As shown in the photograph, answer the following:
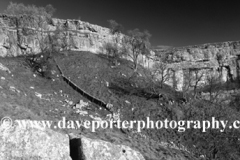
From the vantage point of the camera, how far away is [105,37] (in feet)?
170

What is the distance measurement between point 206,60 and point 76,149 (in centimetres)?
7581

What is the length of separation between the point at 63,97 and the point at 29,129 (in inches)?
765

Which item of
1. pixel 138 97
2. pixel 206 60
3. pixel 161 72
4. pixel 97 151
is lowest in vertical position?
pixel 138 97

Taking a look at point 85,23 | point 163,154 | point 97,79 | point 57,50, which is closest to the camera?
point 163,154

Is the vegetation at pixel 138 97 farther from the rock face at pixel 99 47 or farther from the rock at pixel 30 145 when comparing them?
the rock at pixel 30 145

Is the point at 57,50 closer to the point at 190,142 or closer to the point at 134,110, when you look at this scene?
the point at 134,110

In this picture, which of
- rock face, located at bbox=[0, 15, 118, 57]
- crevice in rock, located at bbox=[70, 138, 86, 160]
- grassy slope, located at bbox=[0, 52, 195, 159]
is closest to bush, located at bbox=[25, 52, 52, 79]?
grassy slope, located at bbox=[0, 52, 195, 159]

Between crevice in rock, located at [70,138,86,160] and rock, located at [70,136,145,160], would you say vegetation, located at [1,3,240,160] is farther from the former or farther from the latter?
crevice in rock, located at [70,138,86,160]

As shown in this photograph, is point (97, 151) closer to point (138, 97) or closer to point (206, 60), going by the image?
point (138, 97)

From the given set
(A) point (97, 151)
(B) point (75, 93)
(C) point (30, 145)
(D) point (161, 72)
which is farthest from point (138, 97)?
(C) point (30, 145)

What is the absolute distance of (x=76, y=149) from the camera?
359 centimetres

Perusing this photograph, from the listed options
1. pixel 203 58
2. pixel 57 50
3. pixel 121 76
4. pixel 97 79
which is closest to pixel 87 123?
pixel 97 79

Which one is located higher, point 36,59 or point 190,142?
point 36,59

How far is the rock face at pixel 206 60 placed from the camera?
64688mm
